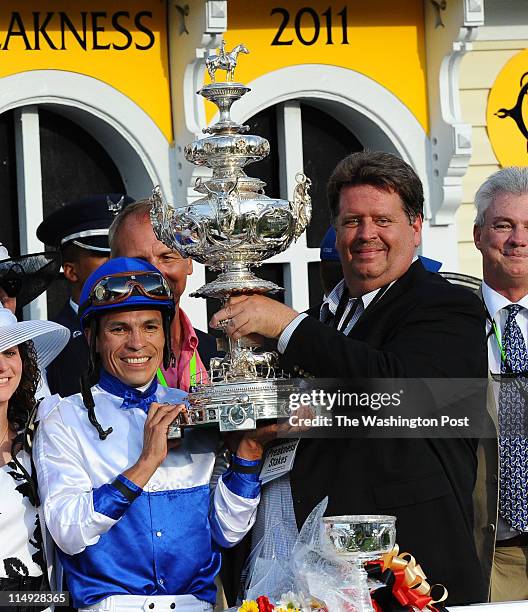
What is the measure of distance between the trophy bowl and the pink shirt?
3.60 feet

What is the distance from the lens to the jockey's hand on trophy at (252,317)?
3406 mm

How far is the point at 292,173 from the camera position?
7.21m

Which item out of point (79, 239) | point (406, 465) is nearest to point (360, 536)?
point (406, 465)

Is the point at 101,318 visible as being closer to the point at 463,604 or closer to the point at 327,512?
the point at 327,512

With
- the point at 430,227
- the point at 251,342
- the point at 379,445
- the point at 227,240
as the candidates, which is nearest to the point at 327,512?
the point at 379,445

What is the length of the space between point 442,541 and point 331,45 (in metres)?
3.99

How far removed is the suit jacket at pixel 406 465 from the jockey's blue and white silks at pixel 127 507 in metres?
0.19

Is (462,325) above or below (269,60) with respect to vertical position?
below

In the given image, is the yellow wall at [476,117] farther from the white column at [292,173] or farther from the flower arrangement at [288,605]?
the flower arrangement at [288,605]

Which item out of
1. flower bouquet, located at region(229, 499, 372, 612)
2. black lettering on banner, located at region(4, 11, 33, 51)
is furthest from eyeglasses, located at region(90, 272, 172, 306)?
black lettering on banner, located at region(4, 11, 33, 51)

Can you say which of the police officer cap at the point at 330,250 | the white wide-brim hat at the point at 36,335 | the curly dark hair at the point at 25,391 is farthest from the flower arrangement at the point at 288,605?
the police officer cap at the point at 330,250

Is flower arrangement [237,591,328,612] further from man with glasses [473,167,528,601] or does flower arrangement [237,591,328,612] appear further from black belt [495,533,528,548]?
black belt [495,533,528,548]

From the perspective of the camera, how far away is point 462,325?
11.9ft

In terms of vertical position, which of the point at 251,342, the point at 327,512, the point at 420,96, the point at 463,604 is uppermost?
the point at 420,96
